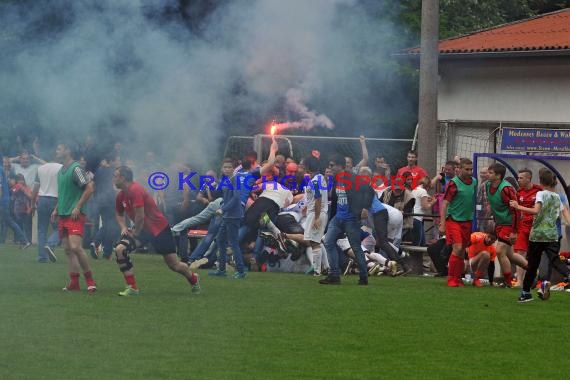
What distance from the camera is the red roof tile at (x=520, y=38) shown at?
89.0 ft

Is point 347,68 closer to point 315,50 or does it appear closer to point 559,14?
point 315,50

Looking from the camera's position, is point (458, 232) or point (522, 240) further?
point (458, 232)

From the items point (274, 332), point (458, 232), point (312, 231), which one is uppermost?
point (458, 232)

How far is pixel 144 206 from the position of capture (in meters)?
16.4

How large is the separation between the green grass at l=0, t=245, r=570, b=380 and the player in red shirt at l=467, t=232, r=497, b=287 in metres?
1.31

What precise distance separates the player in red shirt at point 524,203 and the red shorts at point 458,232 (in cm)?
80

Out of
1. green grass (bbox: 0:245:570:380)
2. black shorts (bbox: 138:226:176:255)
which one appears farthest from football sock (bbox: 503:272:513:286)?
black shorts (bbox: 138:226:176:255)

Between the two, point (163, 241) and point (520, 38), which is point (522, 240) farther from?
point (520, 38)

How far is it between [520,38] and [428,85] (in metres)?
7.08

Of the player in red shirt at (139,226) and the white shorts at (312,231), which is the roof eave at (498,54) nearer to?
the white shorts at (312,231)

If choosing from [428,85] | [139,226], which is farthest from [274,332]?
[428,85]

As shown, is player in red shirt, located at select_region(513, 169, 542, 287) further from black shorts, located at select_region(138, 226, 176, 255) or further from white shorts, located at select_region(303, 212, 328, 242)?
black shorts, located at select_region(138, 226, 176, 255)

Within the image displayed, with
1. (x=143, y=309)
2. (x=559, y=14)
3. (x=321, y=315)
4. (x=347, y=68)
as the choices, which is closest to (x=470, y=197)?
(x=347, y=68)

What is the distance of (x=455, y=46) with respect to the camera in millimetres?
28125
